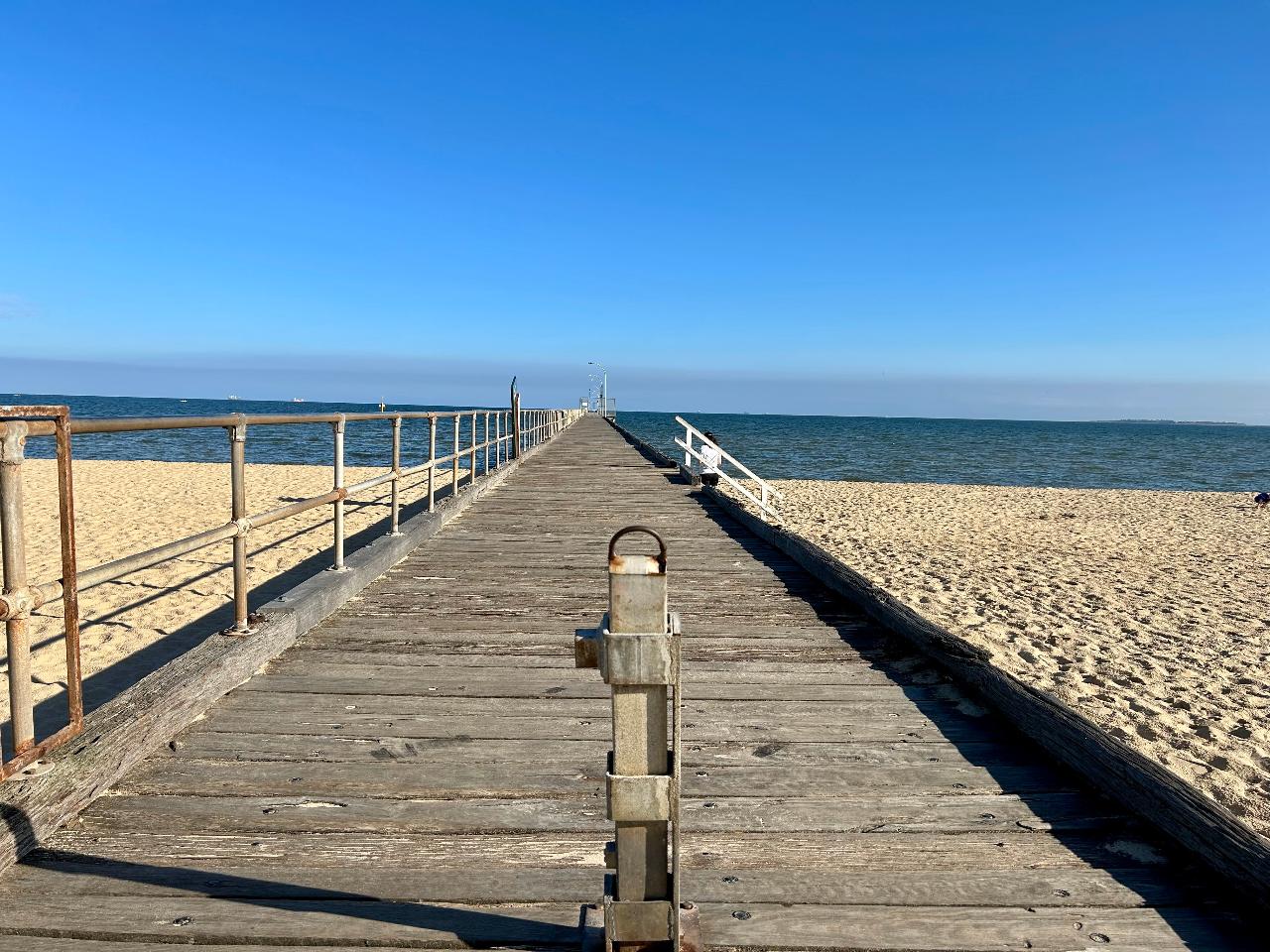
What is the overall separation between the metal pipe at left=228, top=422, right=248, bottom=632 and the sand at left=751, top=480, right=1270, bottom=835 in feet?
13.5

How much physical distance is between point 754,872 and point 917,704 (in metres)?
1.51

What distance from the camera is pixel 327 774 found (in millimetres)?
2525

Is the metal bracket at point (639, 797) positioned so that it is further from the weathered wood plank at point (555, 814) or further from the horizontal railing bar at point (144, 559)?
the horizontal railing bar at point (144, 559)

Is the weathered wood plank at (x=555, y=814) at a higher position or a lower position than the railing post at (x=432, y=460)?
lower

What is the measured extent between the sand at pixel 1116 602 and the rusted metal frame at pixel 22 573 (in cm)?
424

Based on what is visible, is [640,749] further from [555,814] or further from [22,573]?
[22,573]

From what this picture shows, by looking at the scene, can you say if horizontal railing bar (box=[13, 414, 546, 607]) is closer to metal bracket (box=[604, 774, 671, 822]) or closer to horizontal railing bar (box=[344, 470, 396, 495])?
horizontal railing bar (box=[344, 470, 396, 495])

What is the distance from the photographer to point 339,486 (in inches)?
175

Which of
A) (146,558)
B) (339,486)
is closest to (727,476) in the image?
(339,486)

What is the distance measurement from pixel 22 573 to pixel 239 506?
3.95 ft

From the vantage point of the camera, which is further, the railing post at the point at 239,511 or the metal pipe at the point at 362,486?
the metal pipe at the point at 362,486

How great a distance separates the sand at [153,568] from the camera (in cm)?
573

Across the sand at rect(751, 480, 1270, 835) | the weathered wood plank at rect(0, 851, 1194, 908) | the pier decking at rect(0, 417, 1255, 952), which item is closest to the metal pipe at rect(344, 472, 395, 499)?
the pier decking at rect(0, 417, 1255, 952)

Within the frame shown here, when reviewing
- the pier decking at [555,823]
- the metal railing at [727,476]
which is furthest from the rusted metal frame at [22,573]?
the metal railing at [727,476]
